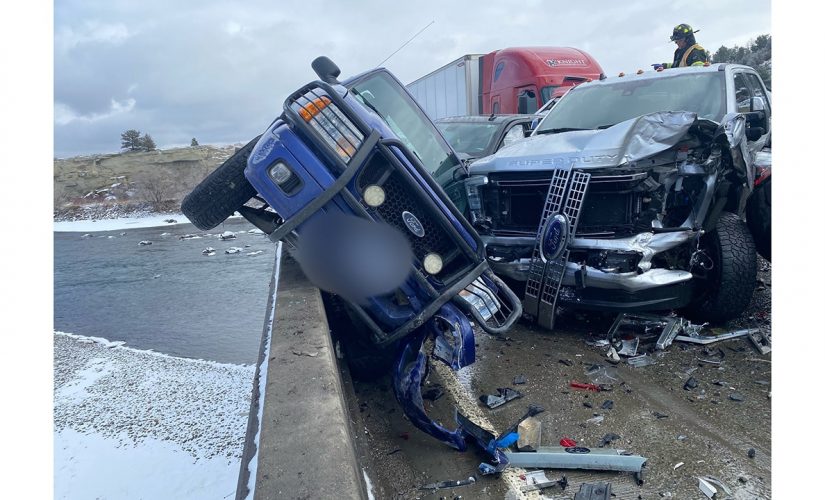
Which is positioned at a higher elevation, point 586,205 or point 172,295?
point 586,205

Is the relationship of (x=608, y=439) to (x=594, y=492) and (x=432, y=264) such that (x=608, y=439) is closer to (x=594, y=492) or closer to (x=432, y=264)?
(x=594, y=492)

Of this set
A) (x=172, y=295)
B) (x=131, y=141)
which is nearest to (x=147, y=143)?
(x=131, y=141)

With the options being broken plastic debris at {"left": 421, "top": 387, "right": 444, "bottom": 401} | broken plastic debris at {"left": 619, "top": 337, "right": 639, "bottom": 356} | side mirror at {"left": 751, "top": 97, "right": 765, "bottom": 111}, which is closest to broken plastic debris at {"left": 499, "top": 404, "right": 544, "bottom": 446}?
broken plastic debris at {"left": 421, "top": 387, "right": 444, "bottom": 401}

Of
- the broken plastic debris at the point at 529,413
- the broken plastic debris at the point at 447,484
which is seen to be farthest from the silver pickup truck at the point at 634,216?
the broken plastic debris at the point at 447,484

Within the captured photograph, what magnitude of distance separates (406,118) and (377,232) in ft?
5.62

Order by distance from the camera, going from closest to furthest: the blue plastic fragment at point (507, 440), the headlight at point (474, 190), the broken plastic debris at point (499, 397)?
the blue plastic fragment at point (507, 440)
the broken plastic debris at point (499, 397)
the headlight at point (474, 190)

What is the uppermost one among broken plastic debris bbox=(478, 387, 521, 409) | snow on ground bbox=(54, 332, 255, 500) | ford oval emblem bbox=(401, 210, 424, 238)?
ford oval emblem bbox=(401, 210, 424, 238)

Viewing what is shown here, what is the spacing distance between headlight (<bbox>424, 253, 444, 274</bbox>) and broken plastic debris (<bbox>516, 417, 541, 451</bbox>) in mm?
985

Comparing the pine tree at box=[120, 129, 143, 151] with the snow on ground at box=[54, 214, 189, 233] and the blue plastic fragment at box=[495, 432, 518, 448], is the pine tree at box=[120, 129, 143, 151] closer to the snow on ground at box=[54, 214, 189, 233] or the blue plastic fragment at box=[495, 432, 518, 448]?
the snow on ground at box=[54, 214, 189, 233]

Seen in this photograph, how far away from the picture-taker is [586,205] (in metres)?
4.31

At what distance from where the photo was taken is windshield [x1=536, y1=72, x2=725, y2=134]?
495 cm

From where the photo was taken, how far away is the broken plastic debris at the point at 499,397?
336 cm

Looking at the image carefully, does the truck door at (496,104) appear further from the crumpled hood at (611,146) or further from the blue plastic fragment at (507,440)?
the blue plastic fragment at (507,440)

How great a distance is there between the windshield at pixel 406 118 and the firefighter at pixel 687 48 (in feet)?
14.4
